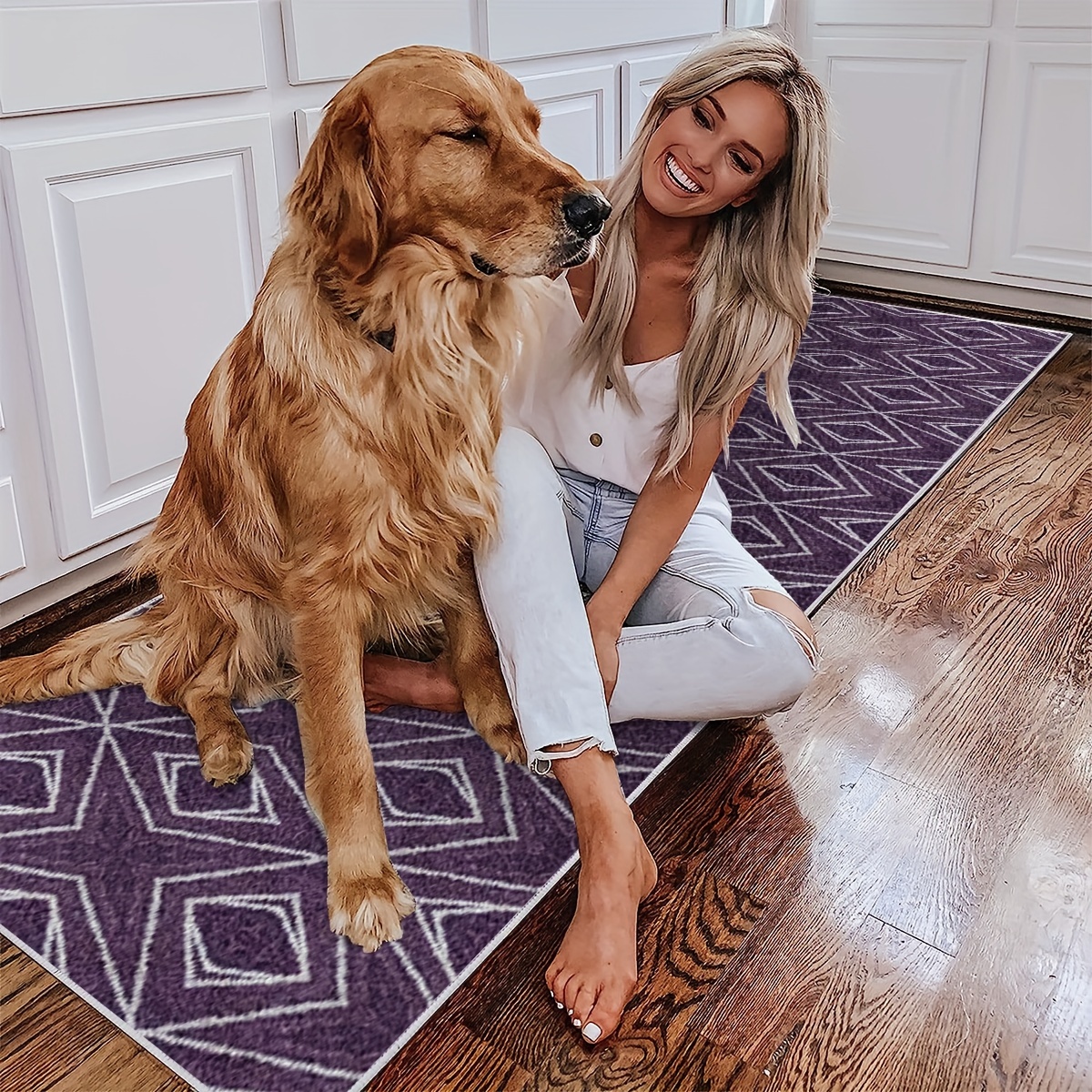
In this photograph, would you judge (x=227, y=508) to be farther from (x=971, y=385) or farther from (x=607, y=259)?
(x=971, y=385)

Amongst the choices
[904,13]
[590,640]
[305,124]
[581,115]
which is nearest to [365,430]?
[590,640]

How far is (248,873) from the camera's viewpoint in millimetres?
1420

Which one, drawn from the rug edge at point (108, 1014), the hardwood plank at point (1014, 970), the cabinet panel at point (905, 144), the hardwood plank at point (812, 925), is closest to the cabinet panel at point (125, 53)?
the rug edge at point (108, 1014)

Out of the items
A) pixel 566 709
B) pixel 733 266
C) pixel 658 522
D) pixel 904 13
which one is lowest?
pixel 566 709

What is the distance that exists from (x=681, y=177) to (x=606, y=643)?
644 millimetres

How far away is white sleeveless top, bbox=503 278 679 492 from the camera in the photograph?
5.47 ft

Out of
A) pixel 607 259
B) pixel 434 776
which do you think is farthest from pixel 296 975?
pixel 607 259

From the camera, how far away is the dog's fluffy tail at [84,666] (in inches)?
68.9

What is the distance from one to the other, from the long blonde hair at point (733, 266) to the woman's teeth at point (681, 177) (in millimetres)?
93

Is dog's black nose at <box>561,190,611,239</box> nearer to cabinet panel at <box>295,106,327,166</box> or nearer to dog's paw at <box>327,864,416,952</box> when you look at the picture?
dog's paw at <box>327,864,416,952</box>

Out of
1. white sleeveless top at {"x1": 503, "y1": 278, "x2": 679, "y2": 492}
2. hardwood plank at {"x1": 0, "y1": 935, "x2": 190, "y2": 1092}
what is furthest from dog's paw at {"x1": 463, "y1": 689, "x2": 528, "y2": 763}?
hardwood plank at {"x1": 0, "y1": 935, "x2": 190, "y2": 1092}

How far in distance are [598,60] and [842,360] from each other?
3.50 ft

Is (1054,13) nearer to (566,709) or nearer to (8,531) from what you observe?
(566,709)

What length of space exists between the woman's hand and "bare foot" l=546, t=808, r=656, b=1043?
218mm
